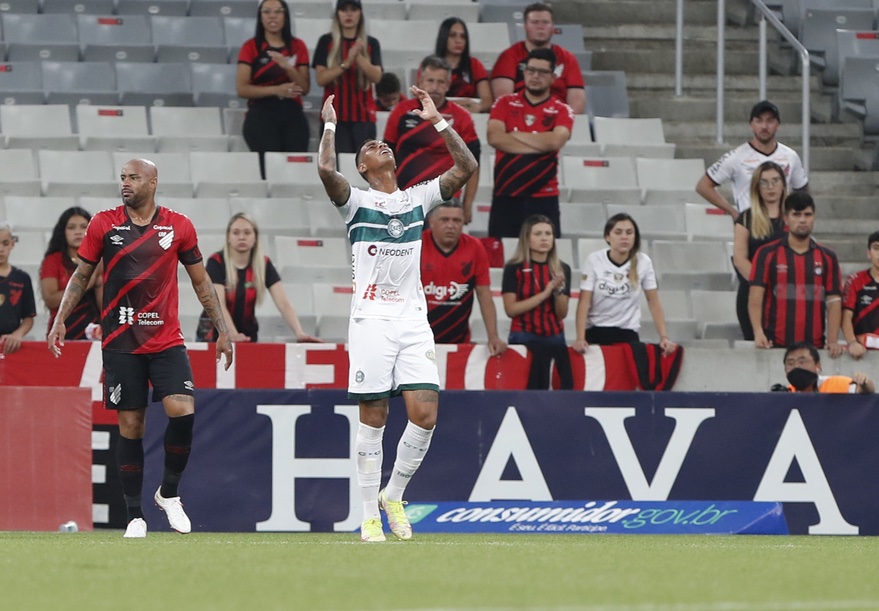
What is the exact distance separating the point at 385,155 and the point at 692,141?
8.07 m

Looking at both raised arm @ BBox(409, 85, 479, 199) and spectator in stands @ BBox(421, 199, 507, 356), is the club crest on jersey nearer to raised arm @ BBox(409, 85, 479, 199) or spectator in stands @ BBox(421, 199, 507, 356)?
raised arm @ BBox(409, 85, 479, 199)

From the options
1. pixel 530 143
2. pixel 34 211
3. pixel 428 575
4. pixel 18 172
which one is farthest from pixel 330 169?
pixel 18 172

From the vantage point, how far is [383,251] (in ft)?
26.7

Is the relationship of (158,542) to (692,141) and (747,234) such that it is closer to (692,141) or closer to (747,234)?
(747,234)

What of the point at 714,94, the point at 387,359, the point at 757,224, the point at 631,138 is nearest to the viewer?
the point at 387,359

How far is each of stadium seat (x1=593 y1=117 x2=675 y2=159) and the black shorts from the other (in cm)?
727

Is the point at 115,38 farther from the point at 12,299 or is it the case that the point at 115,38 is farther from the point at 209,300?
the point at 209,300

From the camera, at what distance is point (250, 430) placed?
10359 millimetres

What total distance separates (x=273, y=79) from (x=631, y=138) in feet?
12.3

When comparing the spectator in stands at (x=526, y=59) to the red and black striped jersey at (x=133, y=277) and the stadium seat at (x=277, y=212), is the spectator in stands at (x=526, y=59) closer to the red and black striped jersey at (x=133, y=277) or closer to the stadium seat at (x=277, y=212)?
the stadium seat at (x=277, y=212)

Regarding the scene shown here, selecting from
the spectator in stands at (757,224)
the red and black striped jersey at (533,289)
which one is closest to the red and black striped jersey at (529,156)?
the red and black striped jersey at (533,289)

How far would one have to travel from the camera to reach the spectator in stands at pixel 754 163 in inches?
508

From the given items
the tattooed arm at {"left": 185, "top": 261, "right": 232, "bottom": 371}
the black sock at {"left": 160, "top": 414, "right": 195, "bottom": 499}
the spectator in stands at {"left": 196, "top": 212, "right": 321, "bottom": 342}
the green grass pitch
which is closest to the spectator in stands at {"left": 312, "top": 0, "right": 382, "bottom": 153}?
the spectator in stands at {"left": 196, "top": 212, "right": 321, "bottom": 342}

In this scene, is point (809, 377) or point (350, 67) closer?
point (809, 377)
